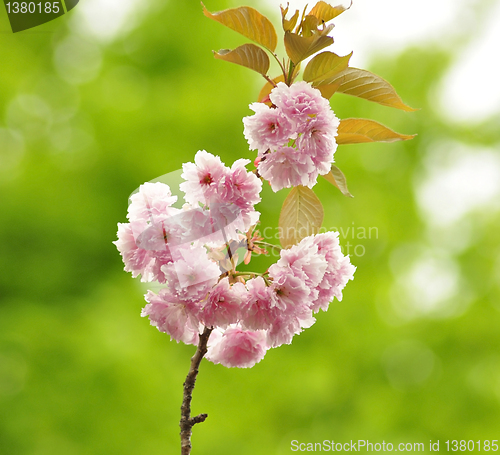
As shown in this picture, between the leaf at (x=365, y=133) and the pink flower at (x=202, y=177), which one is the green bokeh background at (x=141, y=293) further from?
the pink flower at (x=202, y=177)

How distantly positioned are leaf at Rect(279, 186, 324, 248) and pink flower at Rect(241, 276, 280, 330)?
0.46 feet

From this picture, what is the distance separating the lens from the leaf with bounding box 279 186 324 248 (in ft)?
2.48

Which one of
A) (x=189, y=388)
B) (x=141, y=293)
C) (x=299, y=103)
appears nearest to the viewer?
(x=299, y=103)

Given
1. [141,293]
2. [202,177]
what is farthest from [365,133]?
[141,293]

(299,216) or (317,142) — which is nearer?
(317,142)

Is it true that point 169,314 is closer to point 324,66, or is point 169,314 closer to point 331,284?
point 331,284

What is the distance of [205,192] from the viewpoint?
2.06 ft

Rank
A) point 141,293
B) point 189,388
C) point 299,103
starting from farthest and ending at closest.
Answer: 1. point 141,293
2. point 189,388
3. point 299,103

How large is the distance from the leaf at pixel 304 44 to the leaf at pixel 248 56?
50 mm

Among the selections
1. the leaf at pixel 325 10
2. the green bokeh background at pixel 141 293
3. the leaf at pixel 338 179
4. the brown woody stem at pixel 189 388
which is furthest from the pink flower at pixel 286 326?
the green bokeh background at pixel 141 293

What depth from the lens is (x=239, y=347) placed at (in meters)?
0.74

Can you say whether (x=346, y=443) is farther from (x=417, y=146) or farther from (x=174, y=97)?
(x=174, y=97)

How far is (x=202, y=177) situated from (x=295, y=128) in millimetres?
145

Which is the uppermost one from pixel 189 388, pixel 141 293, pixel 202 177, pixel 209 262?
pixel 141 293
